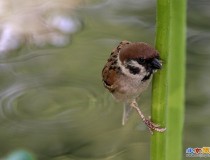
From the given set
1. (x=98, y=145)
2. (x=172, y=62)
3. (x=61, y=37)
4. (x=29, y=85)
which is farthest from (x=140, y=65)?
(x=61, y=37)

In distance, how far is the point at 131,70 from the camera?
1456mm

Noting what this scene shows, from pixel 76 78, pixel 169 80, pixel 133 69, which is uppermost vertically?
pixel 76 78

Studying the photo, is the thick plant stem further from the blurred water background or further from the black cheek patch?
the blurred water background

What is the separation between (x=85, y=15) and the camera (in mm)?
3383

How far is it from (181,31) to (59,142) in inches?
63.5

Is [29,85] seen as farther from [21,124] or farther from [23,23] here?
[23,23]

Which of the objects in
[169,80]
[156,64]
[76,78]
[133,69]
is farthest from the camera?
[76,78]

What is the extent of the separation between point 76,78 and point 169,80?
6.26 feet

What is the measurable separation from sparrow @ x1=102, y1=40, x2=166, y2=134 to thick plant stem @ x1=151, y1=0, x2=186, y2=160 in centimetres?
6

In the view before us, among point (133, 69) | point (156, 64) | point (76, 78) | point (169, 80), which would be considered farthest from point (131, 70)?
point (76, 78)

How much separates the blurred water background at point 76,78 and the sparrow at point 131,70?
87 centimetres

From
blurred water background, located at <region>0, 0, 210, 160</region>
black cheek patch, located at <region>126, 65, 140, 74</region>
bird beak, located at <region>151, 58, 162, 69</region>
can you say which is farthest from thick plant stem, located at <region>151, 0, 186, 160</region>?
blurred water background, located at <region>0, 0, 210, 160</region>

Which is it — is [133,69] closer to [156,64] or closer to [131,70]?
[131,70]

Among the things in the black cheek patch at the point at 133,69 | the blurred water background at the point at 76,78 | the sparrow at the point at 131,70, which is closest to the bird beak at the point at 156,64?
the sparrow at the point at 131,70
